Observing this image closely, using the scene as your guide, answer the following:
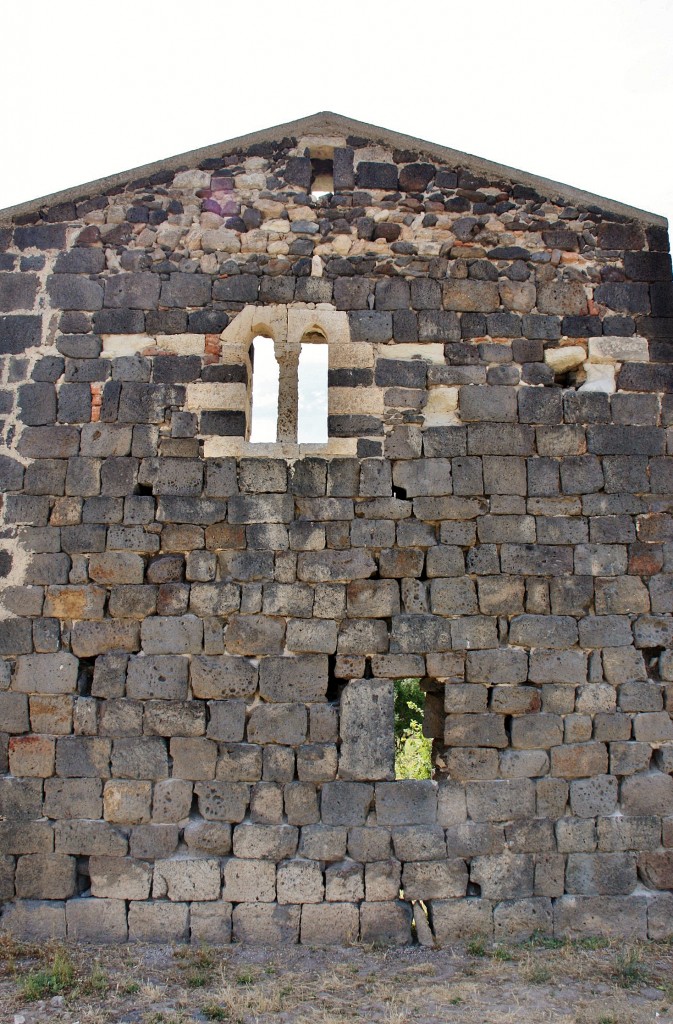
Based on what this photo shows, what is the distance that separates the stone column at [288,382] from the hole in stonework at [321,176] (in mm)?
1451

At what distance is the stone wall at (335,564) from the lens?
5008 mm

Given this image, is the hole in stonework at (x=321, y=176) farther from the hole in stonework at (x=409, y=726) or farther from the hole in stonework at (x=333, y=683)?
the hole in stonework at (x=409, y=726)

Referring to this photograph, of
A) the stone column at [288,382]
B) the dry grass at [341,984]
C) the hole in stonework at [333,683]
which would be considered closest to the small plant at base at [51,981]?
the dry grass at [341,984]

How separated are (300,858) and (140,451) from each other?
3.24 m

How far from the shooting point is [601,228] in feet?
19.2

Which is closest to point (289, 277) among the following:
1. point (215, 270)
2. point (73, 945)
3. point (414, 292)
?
point (215, 270)

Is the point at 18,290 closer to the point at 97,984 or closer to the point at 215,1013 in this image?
the point at 97,984

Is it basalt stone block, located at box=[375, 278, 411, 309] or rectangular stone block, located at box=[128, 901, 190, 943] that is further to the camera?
basalt stone block, located at box=[375, 278, 411, 309]

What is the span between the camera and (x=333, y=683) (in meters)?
5.26

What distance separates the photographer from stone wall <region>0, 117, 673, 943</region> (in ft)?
16.4

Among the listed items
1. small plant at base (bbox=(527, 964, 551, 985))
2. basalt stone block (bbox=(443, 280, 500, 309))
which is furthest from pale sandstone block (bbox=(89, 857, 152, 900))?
basalt stone block (bbox=(443, 280, 500, 309))

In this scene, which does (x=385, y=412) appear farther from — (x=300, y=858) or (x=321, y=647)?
(x=300, y=858)

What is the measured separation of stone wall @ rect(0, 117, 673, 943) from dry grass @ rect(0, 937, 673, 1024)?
0.19 m

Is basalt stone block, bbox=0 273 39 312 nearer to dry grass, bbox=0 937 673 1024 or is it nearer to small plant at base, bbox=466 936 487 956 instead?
dry grass, bbox=0 937 673 1024
